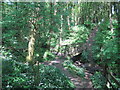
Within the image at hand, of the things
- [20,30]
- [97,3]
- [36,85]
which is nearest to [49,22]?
[20,30]

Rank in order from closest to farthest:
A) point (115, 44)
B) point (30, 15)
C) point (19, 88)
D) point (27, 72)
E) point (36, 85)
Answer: point (30, 15) < point (19, 88) < point (36, 85) < point (115, 44) < point (27, 72)

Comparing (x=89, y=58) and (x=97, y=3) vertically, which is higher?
(x=97, y=3)

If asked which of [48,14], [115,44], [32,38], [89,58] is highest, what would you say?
[48,14]

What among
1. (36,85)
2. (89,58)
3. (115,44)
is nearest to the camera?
(36,85)

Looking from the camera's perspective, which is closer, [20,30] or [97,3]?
[20,30]

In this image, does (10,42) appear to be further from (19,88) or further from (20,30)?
(19,88)

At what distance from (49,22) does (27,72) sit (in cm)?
380

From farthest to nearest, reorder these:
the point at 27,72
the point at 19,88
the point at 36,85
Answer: the point at 27,72, the point at 36,85, the point at 19,88

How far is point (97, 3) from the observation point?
67.6ft

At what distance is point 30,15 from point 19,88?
138 inches

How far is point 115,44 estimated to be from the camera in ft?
22.3

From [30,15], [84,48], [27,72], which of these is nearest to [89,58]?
[84,48]

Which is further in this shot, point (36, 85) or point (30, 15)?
point (36, 85)

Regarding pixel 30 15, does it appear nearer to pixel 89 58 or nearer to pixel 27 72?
pixel 27 72
